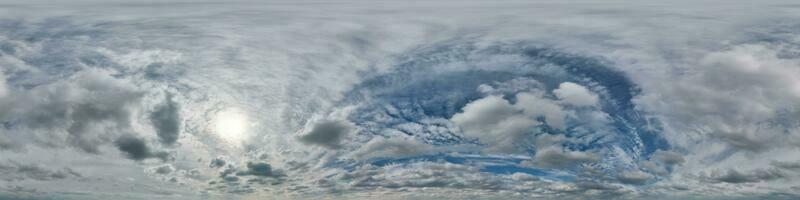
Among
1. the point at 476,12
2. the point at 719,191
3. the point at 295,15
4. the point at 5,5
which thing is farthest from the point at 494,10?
the point at 719,191

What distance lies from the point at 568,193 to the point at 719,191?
664 inches

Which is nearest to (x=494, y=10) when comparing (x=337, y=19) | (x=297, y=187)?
(x=337, y=19)

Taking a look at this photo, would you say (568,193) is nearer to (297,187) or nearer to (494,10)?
(297,187)

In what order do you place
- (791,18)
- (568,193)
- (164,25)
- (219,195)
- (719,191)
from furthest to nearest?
(219,195) → (568,193) → (719,191) → (164,25) → (791,18)

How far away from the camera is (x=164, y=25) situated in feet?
74.7

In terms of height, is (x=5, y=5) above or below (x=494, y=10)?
below

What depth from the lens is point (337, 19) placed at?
907 inches

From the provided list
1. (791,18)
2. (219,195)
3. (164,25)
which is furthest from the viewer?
(219,195)

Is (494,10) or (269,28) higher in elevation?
(494,10)

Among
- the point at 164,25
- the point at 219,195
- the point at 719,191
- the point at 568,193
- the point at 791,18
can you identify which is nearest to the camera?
the point at 791,18

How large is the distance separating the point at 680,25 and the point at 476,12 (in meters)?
8.39

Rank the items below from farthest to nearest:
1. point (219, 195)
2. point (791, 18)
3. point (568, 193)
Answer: point (219, 195), point (568, 193), point (791, 18)

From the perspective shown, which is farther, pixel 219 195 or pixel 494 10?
pixel 219 195

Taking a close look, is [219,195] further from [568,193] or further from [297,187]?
[568,193]
